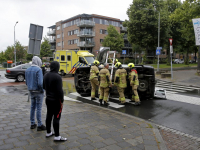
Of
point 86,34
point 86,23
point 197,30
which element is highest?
point 86,23

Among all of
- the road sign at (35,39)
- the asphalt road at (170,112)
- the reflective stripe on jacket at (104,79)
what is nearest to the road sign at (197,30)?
the asphalt road at (170,112)

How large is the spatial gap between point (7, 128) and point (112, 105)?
4.10 meters

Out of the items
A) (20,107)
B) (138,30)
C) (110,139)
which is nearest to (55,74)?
(110,139)

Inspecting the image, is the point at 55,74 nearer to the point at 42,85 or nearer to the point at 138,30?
the point at 42,85

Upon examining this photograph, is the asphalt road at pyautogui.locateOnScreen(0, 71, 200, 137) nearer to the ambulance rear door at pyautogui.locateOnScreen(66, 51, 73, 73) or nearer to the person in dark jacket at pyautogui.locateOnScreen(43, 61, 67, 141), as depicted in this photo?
the person in dark jacket at pyautogui.locateOnScreen(43, 61, 67, 141)

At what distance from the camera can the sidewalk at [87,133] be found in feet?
12.5

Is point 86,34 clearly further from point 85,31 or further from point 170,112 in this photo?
point 170,112

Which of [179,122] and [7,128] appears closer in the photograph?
[7,128]

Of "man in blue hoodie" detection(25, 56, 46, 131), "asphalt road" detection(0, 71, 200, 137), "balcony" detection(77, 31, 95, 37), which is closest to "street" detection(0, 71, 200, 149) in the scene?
"asphalt road" detection(0, 71, 200, 137)

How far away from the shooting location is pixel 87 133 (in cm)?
448

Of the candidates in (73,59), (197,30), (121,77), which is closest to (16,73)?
(73,59)

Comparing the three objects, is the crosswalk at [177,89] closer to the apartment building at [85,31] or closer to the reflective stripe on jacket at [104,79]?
the reflective stripe on jacket at [104,79]

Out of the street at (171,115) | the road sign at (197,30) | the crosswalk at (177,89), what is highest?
the road sign at (197,30)

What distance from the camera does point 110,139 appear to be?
13.6ft
